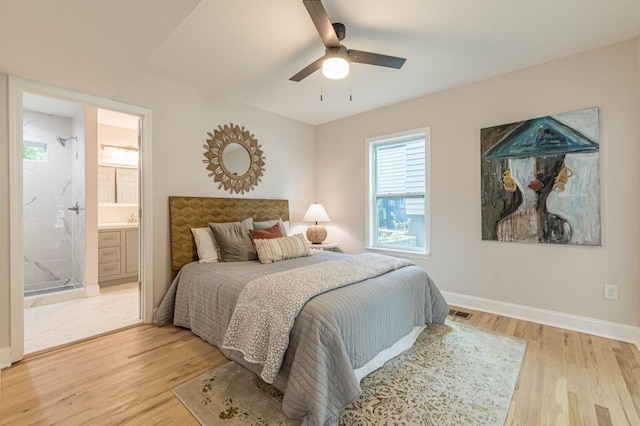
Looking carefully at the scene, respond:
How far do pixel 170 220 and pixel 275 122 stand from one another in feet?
6.60

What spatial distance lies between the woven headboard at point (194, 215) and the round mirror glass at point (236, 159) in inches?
15.1

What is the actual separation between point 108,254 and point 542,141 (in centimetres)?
560

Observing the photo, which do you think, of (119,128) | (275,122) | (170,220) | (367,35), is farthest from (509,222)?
(119,128)

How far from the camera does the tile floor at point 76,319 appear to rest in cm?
252

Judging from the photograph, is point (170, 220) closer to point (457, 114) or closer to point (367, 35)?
point (367, 35)

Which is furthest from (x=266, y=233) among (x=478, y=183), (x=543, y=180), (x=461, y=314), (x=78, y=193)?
(x=78, y=193)

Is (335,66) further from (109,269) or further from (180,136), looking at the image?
(109,269)

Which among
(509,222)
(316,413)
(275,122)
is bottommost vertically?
(316,413)

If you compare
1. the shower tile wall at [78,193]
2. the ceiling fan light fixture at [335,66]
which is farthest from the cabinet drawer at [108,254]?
the ceiling fan light fixture at [335,66]

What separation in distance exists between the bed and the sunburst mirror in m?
0.26

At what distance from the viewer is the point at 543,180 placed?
8.87ft

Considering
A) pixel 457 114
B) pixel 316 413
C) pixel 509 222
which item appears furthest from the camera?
pixel 457 114

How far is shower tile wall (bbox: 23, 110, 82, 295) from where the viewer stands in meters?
3.81

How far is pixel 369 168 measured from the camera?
160 inches
